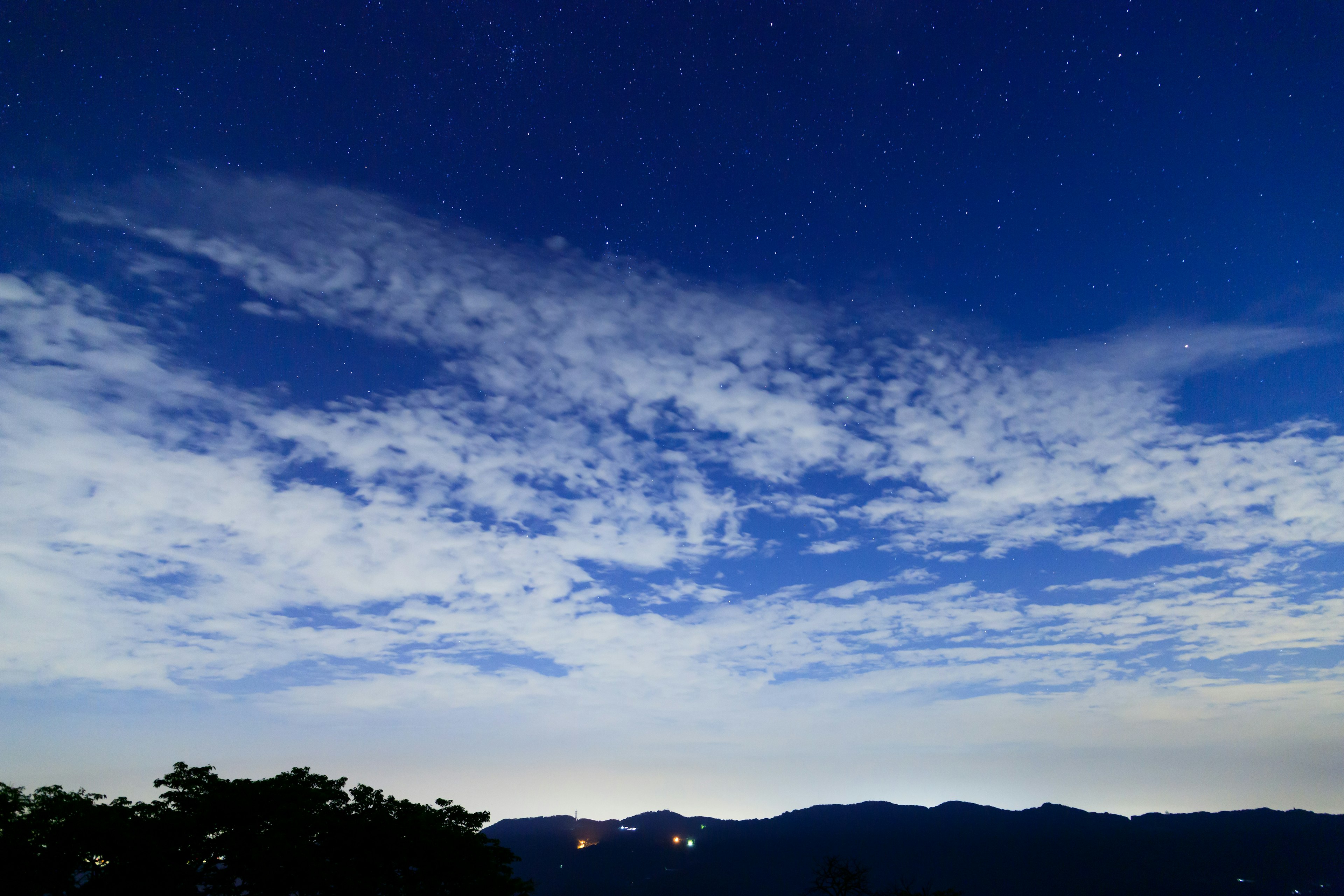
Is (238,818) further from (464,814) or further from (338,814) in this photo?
(464,814)

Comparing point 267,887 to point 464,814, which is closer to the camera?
point 267,887

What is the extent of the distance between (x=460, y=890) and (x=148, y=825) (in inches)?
541

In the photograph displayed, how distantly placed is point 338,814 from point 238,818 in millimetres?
4446

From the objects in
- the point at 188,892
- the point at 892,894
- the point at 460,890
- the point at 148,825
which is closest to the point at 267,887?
the point at 188,892

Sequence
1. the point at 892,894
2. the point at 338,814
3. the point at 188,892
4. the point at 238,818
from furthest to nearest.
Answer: the point at 338,814
the point at 238,818
the point at 188,892
the point at 892,894

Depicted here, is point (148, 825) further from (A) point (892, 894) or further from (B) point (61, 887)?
(A) point (892, 894)

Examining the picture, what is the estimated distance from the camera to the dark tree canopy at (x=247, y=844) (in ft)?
93.5

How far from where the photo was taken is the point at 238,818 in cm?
3131

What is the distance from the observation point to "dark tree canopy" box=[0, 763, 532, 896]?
93.5 feet

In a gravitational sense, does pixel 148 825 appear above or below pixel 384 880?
above

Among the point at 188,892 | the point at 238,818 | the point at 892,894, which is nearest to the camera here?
the point at 892,894

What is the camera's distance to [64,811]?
29.5m

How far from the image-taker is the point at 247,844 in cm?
3069

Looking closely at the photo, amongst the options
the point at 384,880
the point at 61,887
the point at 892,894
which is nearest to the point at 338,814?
the point at 384,880
